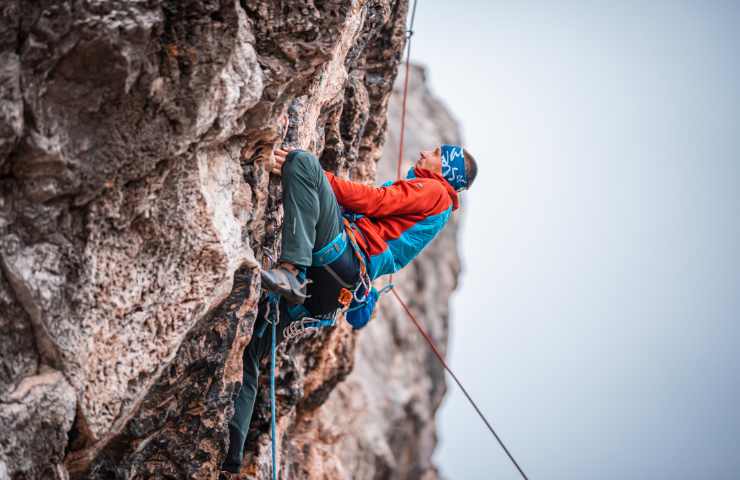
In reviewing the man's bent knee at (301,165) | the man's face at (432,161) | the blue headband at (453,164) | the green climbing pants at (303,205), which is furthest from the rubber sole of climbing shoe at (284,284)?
the blue headband at (453,164)

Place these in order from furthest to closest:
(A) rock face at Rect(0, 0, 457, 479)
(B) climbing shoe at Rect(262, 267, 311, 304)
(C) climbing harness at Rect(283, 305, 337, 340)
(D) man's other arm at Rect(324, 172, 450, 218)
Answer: (C) climbing harness at Rect(283, 305, 337, 340)
(D) man's other arm at Rect(324, 172, 450, 218)
(B) climbing shoe at Rect(262, 267, 311, 304)
(A) rock face at Rect(0, 0, 457, 479)

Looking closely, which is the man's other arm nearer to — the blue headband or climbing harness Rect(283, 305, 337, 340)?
the blue headband

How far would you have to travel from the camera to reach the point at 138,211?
4.68 m

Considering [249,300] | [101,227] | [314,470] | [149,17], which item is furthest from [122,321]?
[314,470]

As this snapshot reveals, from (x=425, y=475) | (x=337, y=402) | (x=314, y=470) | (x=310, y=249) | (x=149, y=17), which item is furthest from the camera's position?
(x=425, y=475)

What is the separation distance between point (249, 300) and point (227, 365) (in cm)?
56

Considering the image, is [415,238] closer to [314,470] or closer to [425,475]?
[314,470]

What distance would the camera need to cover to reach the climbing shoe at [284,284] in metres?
5.24

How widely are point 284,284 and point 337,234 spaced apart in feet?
2.21

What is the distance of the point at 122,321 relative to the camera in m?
4.71

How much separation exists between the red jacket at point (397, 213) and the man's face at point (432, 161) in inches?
1.9

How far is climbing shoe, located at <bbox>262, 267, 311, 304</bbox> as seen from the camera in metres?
5.24


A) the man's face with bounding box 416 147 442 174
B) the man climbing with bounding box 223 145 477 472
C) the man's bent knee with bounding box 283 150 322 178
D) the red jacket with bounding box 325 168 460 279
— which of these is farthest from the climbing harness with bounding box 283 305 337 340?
the man's face with bounding box 416 147 442 174

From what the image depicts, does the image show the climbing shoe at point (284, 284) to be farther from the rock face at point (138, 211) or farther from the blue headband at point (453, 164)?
the blue headband at point (453, 164)
